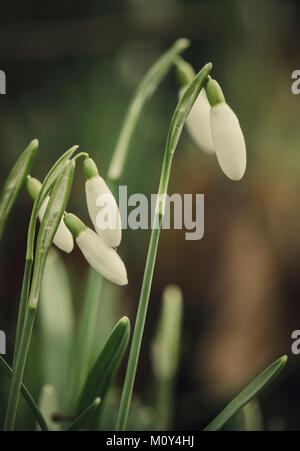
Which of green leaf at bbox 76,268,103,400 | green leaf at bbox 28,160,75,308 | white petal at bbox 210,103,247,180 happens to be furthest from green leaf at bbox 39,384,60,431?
white petal at bbox 210,103,247,180

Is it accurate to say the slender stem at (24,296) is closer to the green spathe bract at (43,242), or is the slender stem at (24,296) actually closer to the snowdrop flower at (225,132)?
the green spathe bract at (43,242)

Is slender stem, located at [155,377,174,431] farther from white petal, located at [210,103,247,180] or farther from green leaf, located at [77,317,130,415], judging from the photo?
white petal, located at [210,103,247,180]

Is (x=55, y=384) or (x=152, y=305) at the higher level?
(x=152, y=305)

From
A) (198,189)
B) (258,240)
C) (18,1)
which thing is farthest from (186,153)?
(18,1)

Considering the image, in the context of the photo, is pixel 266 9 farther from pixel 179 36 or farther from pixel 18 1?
pixel 18 1

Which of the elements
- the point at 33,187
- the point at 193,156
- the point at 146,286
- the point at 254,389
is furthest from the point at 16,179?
the point at 193,156

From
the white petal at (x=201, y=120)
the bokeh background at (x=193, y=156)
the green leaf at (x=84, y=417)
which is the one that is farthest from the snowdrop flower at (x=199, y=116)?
the green leaf at (x=84, y=417)
